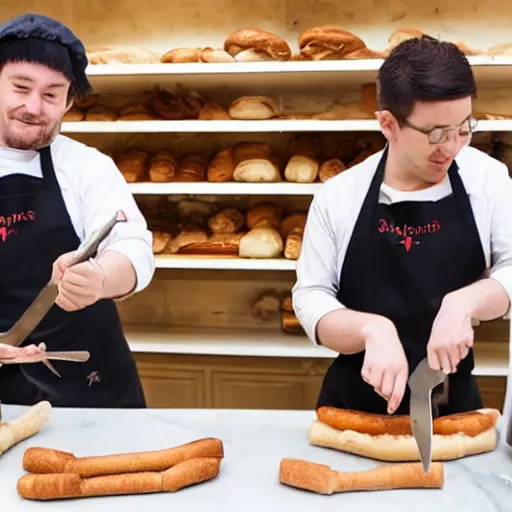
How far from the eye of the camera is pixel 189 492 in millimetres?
1069

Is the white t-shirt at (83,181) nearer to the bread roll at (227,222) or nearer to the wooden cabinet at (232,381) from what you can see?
the bread roll at (227,222)

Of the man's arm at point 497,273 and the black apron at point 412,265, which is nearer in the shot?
the man's arm at point 497,273

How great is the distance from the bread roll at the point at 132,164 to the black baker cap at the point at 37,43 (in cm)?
96

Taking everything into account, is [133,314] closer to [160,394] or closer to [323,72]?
[160,394]

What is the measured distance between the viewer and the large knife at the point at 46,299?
1.17 m

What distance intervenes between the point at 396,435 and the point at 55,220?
97cm

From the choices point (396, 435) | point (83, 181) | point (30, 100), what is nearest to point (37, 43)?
point (30, 100)

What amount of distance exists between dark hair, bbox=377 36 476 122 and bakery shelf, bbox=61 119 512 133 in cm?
97

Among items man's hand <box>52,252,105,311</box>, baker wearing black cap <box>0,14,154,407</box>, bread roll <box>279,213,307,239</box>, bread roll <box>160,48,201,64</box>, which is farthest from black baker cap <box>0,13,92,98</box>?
bread roll <box>279,213,307,239</box>

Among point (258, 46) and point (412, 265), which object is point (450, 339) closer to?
point (412, 265)

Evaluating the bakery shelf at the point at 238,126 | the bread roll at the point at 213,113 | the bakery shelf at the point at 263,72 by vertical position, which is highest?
the bakery shelf at the point at 263,72

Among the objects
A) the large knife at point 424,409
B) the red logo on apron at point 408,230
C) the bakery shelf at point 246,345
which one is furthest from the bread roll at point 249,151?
the large knife at point 424,409

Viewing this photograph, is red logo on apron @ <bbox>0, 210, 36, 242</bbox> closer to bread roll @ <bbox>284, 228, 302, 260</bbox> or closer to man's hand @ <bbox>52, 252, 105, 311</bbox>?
man's hand @ <bbox>52, 252, 105, 311</bbox>

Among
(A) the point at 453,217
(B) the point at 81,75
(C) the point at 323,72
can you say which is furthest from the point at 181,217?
(A) the point at 453,217
